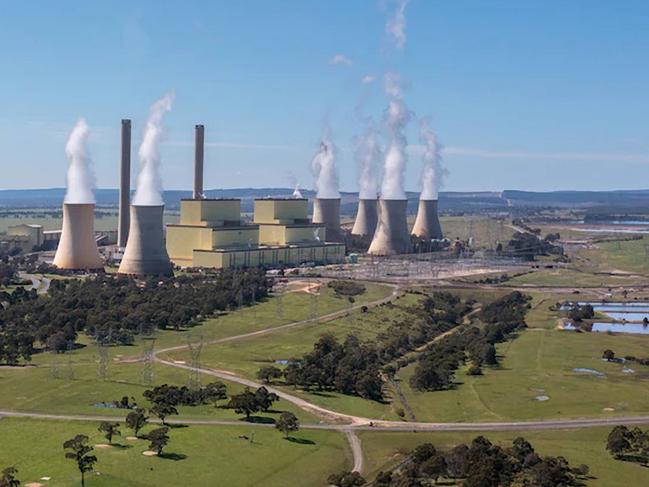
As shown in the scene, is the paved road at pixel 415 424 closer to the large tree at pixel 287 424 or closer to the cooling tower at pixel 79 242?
the large tree at pixel 287 424

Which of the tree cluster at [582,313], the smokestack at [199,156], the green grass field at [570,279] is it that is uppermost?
the smokestack at [199,156]

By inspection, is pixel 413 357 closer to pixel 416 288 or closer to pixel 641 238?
pixel 416 288

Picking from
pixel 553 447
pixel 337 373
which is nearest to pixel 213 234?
pixel 337 373

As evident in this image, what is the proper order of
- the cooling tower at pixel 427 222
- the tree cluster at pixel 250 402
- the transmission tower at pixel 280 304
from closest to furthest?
the tree cluster at pixel 250 402, the transmission tower at pixel 280 304, the cooling tower at pixel 427 222

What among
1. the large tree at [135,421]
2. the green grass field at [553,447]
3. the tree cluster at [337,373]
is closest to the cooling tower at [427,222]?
the tree cluster at [337,373]

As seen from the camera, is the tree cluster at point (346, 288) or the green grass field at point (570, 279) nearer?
the tree cluster at point (346, 288)

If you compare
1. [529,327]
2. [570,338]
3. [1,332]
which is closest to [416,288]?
[529,327]

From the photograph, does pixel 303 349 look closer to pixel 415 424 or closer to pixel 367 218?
pixel 415 424
